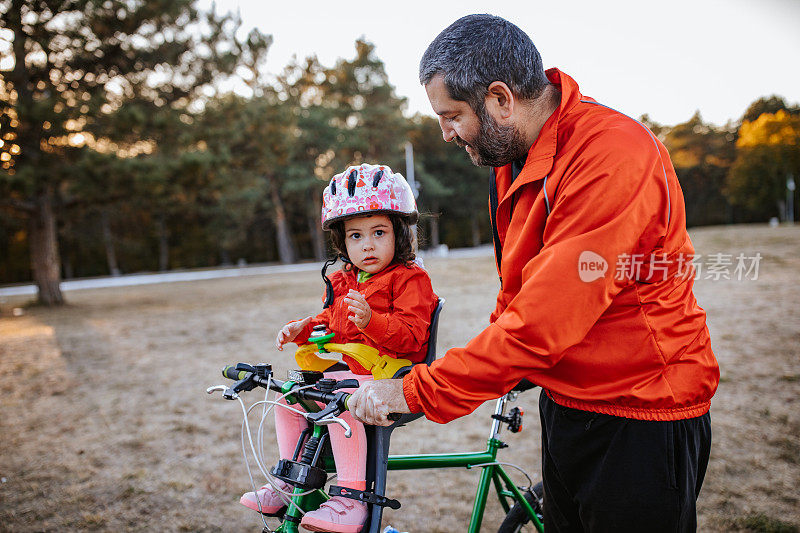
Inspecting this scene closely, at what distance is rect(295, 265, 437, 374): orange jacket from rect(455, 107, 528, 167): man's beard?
0.83m

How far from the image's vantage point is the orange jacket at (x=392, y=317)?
230cm

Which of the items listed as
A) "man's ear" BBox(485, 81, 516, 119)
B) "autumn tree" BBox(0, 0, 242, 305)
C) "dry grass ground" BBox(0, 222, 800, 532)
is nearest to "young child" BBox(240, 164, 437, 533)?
"man's ear" BBox(485, 81, 516, 119)

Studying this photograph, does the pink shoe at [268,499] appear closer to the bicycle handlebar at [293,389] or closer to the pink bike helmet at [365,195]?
the bicycle handlebar at [293,389]

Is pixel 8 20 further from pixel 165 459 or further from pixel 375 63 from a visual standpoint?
pixel 375 63

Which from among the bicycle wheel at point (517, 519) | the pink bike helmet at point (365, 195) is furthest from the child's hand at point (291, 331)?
the bicycle wheel at point (517, 519)

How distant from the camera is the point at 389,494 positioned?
14.2ft

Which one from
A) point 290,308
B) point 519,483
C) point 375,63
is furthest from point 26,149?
point 375,63

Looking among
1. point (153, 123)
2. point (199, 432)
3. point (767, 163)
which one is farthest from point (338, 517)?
point (767, 163)

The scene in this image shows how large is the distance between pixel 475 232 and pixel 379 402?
155 ft

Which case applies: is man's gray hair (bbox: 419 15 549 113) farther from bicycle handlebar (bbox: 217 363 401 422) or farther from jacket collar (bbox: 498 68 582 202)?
bicycle handlebar (bbox: 217 363 401 422)

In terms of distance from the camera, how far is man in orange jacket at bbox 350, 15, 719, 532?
4.80 feet

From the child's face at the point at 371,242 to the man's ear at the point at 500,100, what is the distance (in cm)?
106

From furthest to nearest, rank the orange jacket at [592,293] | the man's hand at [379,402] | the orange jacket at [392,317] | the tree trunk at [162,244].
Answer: the tree trunk at [162,244] → the orange jacket at [392,317] → the man's hand at [379,402] → the orange jacket at [592,293]

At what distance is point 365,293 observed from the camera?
2.58m
